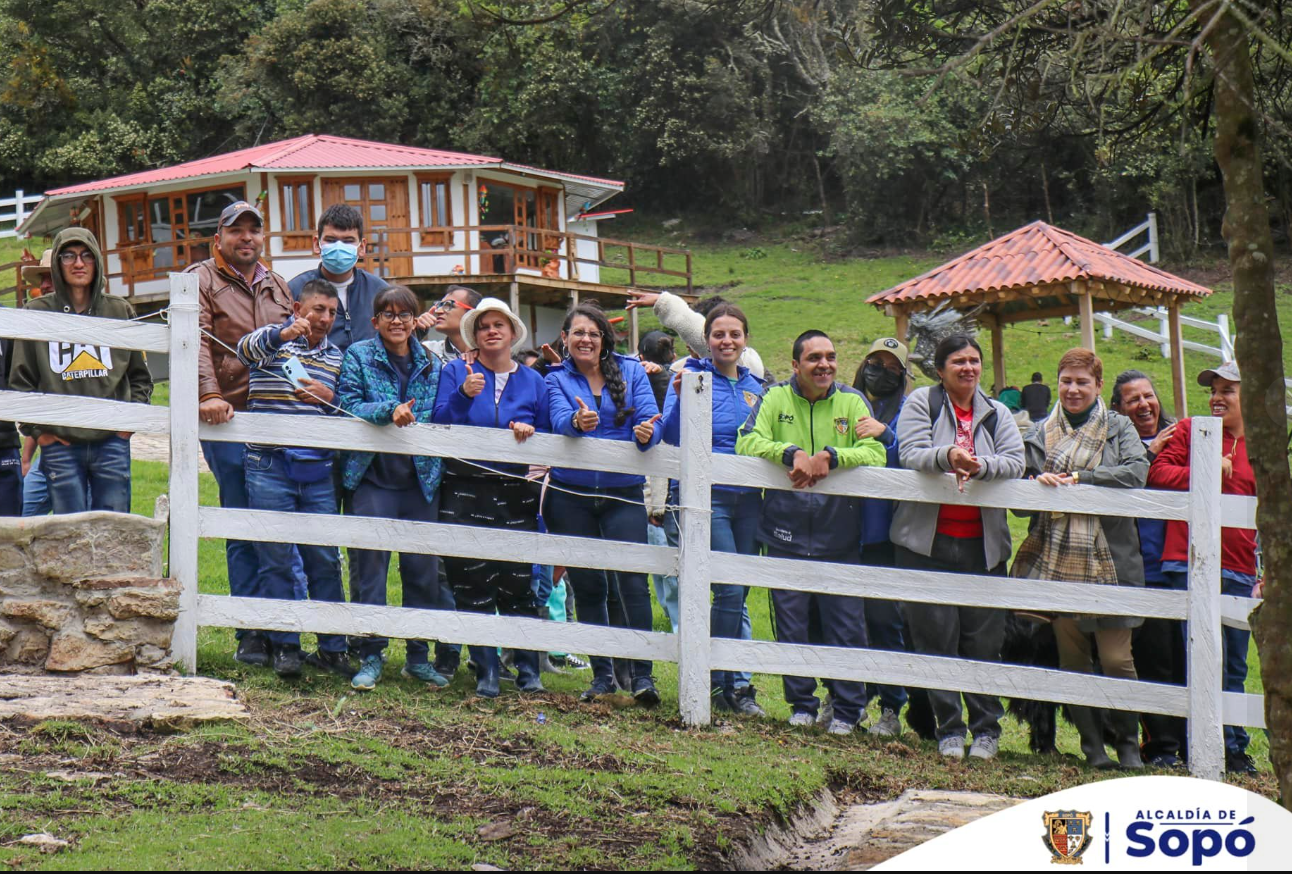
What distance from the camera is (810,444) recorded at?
621 cm

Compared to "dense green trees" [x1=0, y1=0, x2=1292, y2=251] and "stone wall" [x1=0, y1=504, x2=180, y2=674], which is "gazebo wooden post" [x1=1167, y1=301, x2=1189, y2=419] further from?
"dense green trees" [x1=0, y1=0, x2=1292, y2=251]

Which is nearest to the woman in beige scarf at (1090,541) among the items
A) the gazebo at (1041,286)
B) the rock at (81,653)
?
the rock at (81,653)

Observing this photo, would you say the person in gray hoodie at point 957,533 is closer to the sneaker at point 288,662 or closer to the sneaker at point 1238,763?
the sneaker at point 1238,763

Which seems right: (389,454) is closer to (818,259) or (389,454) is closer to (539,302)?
(539,302)

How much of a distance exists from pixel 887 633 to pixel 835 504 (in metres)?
0.78

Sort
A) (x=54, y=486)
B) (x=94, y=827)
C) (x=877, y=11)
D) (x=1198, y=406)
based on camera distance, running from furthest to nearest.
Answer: (x=1198, y=406)
(x=54, y=486)
(x=877, y=11)
(x=94, y=827)

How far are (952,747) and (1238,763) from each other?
1.36 metres

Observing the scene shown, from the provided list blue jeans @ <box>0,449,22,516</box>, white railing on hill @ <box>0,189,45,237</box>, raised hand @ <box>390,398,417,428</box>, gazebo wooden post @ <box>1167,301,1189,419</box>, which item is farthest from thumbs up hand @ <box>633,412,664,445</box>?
white railing on hill @ <box>0,189,45,237</box>

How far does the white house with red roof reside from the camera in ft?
88.6

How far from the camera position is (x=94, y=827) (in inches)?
164

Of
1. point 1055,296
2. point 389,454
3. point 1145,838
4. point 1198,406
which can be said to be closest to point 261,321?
point 389,454

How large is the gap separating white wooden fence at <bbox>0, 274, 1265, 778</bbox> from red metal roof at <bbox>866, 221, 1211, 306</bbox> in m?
9.83

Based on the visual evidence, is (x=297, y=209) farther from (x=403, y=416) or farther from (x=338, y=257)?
(x=403, y=416)

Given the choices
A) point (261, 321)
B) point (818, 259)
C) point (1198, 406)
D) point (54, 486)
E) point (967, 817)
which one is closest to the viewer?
point (967, 817)
